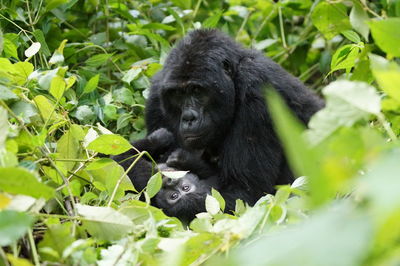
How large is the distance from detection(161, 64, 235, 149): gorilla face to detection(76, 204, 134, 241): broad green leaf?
2.00 meters

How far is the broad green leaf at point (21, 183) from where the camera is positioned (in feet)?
6.38

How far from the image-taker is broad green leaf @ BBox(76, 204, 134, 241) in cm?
228

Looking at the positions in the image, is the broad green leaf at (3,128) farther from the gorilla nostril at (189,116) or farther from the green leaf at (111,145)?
the gorilla nostril at (189,116)

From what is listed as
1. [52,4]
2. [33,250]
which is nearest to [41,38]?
[52,4]

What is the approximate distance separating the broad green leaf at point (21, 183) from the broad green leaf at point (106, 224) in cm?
29

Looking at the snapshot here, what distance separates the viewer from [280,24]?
238 inches

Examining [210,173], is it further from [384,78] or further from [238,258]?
[238,258]

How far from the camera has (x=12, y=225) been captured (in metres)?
1.80

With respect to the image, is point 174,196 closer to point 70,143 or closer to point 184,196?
point 184,196

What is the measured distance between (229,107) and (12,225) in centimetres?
263

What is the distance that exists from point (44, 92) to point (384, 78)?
2702mm

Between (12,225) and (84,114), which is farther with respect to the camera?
(84,114)

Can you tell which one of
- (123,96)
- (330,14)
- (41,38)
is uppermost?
(330,14)

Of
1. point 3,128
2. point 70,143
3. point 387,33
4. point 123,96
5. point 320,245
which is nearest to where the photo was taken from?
point 320,245
